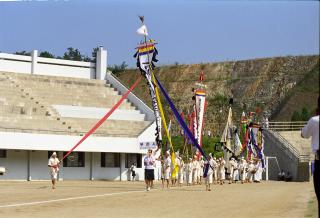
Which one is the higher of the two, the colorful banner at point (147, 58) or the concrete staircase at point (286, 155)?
the colorful banner at point (147, 58)

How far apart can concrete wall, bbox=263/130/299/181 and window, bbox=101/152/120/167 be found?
12.6 m

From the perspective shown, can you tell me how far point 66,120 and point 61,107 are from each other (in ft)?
6.88

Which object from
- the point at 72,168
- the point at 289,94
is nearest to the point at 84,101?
the point at 72,168

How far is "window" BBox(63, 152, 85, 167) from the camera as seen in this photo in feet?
165

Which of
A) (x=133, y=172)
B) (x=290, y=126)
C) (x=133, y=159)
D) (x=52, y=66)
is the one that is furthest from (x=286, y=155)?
(x=52, y=66)

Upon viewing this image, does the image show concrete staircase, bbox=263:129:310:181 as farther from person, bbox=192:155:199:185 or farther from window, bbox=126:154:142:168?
person, bbox=192:155:199:185

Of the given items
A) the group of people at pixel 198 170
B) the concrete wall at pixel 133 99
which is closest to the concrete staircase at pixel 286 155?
the group of people at pixel 198 170

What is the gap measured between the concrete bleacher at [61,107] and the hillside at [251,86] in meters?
16.9

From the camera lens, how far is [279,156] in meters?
56.6

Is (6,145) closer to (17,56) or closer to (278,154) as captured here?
(17,56)

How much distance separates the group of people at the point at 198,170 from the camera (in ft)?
105

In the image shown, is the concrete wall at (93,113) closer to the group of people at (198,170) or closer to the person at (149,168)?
the group of people at (198,170)

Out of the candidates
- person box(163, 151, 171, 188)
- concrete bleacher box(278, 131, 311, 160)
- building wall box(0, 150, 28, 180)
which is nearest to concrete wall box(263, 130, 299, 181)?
concrete bleacher box(278, 131, 311, 160)

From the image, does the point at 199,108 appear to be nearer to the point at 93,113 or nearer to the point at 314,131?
the point at 93,113
